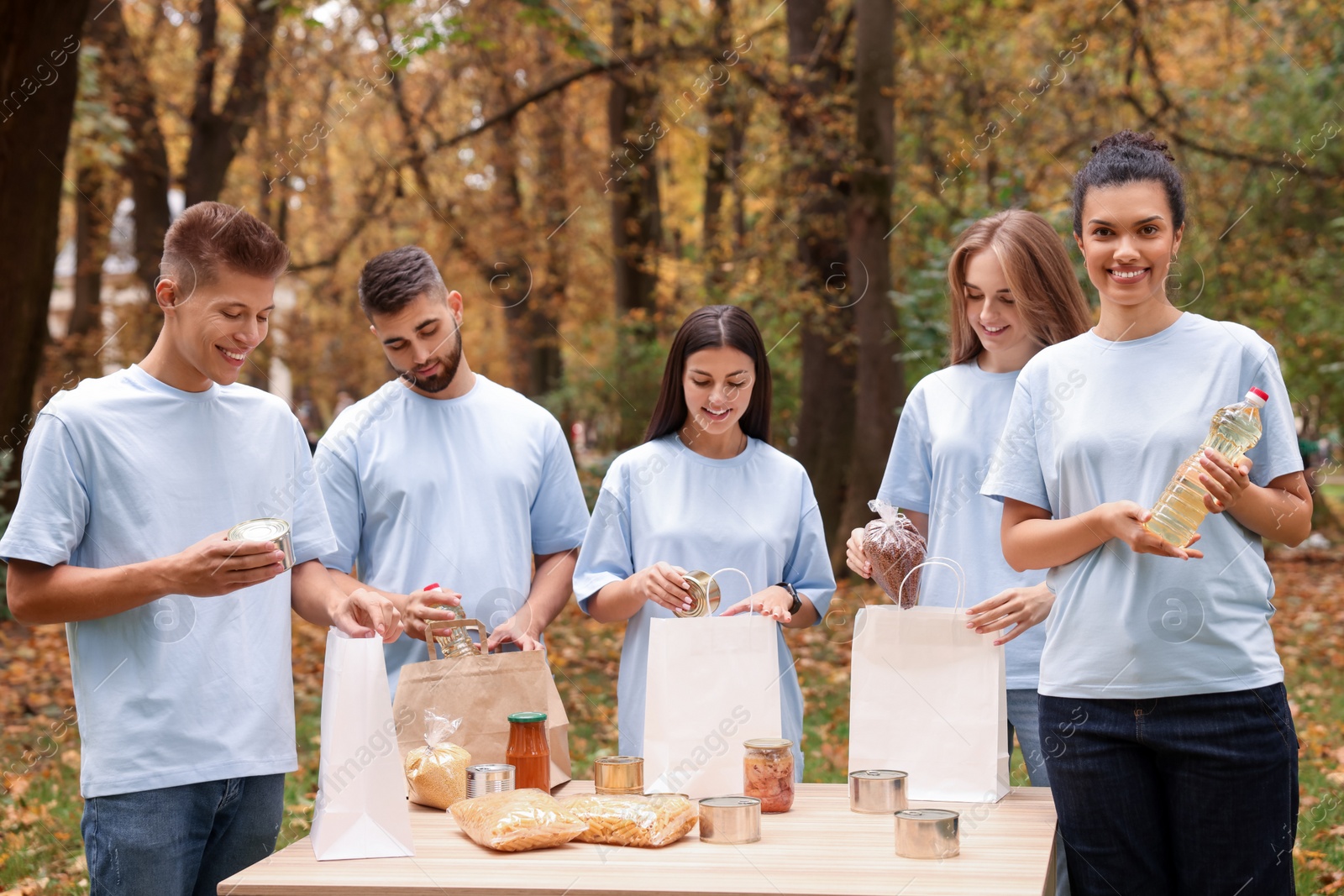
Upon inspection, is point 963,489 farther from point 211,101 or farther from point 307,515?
point 211,101

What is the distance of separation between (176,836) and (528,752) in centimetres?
75

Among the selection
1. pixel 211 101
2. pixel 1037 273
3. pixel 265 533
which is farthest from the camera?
pixel 211 101

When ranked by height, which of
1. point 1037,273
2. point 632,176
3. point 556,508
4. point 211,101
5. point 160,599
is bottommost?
point 160,599

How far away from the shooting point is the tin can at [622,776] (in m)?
2.77

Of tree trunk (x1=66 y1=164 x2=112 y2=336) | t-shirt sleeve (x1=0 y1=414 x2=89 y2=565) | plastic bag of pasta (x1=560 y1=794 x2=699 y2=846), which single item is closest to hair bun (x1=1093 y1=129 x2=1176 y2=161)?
plastic bag of pasta (x1=560 y1=794 x2=699 y2=846)

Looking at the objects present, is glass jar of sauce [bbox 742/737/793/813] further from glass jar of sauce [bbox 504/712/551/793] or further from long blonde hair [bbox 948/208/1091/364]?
long blonde hair [bbox 948/208/1091/364]

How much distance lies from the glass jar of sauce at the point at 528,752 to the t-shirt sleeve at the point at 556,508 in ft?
2.65

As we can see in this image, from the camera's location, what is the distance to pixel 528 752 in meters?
2.81

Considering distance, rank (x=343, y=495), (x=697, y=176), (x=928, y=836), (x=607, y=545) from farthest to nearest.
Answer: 1. (x=697, y=176)
2. (x=343, y=495)
3. (x=607, y=545)
4. (x=928, y=836)

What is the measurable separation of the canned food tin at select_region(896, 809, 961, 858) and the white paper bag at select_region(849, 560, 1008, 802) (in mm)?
366

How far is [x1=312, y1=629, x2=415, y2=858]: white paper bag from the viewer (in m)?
2.45

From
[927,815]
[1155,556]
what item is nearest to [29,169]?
[927,815]

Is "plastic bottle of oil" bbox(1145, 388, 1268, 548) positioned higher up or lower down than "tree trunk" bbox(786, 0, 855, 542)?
lower down

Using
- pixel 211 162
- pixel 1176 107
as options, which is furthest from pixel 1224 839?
pixel 211 162
